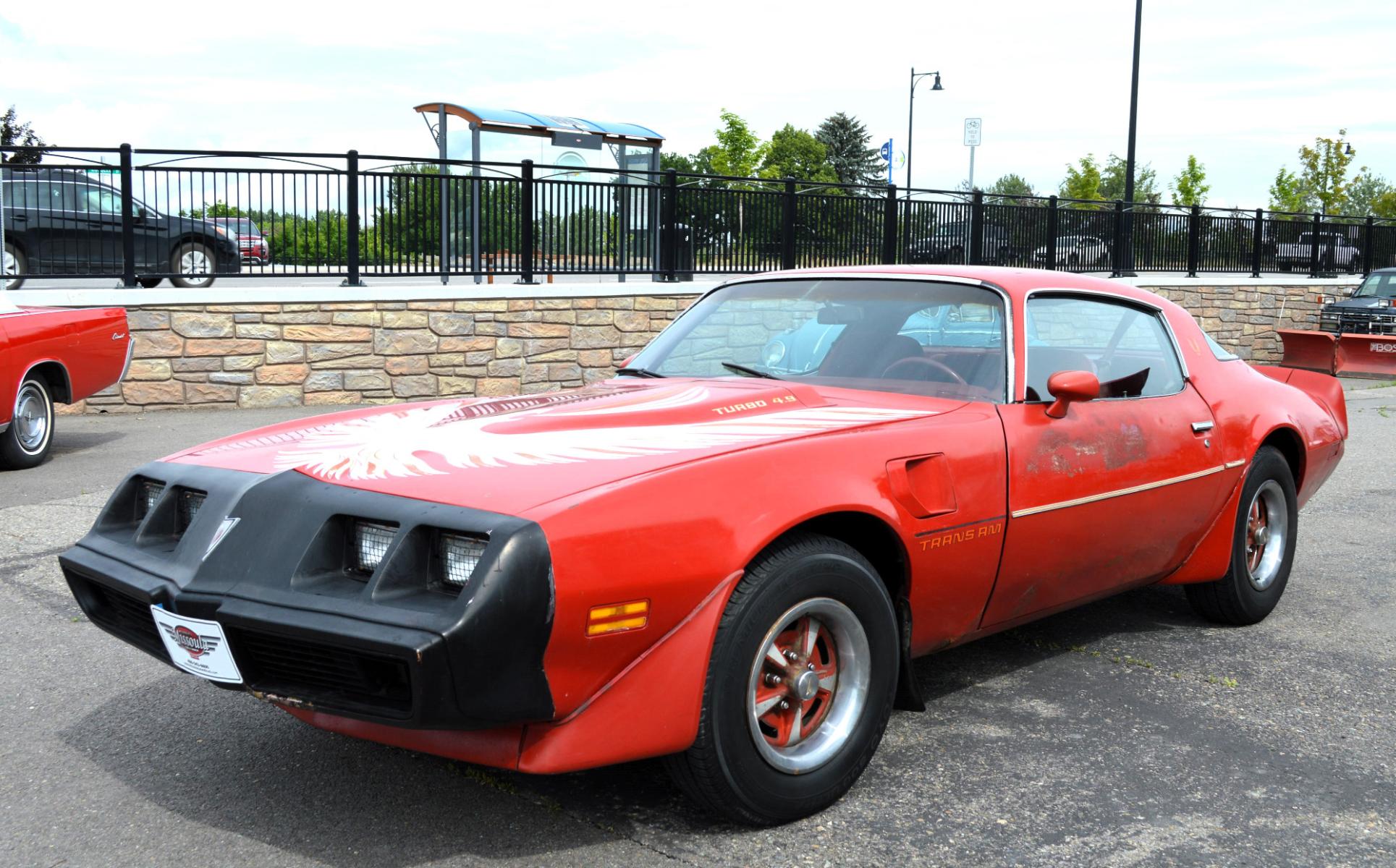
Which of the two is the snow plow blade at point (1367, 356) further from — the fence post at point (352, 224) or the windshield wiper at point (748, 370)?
the windshield wiper at point (748, 370)

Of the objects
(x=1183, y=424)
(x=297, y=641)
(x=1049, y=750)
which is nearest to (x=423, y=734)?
(x=297, y=641)

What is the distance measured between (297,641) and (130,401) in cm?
960

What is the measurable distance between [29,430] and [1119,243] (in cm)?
1622

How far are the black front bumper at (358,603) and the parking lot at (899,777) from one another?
1.56 ft

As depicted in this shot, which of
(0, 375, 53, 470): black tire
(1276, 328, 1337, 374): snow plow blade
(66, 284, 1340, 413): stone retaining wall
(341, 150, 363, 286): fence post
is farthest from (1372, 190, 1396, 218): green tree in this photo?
(0, 375, 53, 470): black tire

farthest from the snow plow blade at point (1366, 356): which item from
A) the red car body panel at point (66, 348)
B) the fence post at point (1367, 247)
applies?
the red car body panel at point (66, 348)

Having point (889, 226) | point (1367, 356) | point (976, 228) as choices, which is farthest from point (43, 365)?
point (1367, 356)

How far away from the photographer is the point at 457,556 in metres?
2.60

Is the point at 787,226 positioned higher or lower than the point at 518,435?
higher

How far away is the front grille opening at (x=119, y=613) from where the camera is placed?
116 inches

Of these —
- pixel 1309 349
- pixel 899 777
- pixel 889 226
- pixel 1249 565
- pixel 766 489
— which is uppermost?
pixel 889 226

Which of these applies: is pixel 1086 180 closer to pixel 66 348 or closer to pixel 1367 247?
pixel 1367 247

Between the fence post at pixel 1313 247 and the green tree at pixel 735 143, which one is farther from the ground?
the green tree at pixel 735 143

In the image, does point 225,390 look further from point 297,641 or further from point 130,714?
point 297,641
